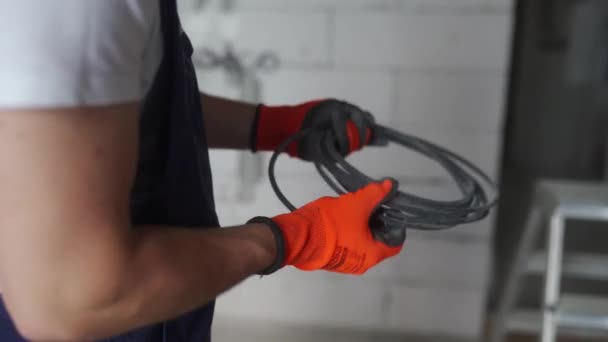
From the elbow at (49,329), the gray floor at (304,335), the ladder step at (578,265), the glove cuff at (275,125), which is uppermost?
the glove cuff at (275,125)

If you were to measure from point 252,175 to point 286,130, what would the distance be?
47 cm

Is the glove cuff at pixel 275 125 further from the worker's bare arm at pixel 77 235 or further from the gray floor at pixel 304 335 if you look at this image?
the gray floor at pixel 304 335

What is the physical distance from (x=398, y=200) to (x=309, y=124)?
1.00 ft

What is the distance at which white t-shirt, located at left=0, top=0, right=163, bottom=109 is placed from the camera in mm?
512

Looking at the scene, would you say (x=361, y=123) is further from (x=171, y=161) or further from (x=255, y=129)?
(x=171, y=161)

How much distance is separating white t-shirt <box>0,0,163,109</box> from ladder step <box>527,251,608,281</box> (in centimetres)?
145

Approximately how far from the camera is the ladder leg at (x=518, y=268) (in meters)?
1.64

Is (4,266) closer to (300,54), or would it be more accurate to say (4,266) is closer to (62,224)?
(62,224)

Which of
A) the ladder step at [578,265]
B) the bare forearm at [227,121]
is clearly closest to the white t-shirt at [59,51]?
the bare forearm at [227,121]

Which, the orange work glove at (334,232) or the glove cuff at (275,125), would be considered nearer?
the orange work glove at (334,232)

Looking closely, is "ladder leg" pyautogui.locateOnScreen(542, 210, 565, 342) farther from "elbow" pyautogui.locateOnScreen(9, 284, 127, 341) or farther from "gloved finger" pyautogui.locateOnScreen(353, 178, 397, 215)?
"elbow" pyautogui.locateOnScreen(9, 284, 127, 341)

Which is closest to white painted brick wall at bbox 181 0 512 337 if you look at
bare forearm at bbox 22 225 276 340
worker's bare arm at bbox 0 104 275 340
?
bare forearm at bbox 22 225 276 340

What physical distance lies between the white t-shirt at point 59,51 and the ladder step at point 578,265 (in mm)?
1452

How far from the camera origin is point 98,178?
54 centimetres
